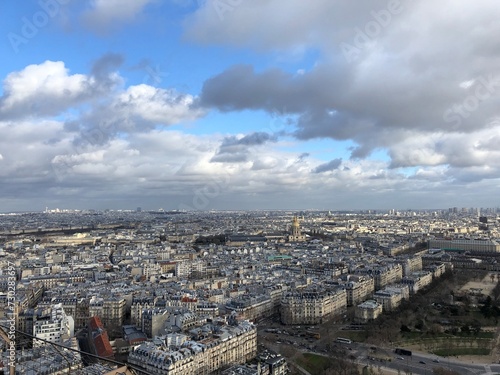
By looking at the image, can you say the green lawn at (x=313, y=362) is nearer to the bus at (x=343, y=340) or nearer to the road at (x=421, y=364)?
the road at (x=421, y=364)

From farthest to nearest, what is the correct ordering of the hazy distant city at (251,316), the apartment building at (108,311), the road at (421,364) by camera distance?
the apartment building at (108,311)
the road at (421,364)
the hazy distant city at (251,316)

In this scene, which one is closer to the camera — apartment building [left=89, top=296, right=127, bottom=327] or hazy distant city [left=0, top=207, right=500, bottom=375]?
hazy distant city [left=0, top=207, right=500, bottom=375]

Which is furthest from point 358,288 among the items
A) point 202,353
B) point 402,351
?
point 202,353

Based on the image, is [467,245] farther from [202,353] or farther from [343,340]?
[202,353]

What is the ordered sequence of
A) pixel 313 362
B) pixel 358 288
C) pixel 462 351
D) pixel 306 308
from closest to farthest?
1. pixel 313 362
2. pixel 462 351
3. pixel 306 308
4. pixel 358 288

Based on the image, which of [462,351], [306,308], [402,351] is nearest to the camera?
[402,351]

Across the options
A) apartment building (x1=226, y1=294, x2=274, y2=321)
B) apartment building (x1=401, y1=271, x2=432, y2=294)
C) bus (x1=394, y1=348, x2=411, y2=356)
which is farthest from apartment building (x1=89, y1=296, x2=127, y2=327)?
apartment building (x1=401, y1=271, x2=432, y2=294)

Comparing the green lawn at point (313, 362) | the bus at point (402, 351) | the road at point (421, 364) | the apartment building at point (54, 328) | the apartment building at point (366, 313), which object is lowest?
the road at point (421, 364)


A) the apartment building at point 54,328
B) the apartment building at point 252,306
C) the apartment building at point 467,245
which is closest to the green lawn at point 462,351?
the apartment building at point 252,306

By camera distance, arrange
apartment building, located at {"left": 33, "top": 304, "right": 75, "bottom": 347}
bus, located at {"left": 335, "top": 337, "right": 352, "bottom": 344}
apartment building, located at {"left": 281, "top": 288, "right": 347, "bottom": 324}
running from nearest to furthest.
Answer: apartment building, located at {"left": 33, "top": 304, "right": 75, "bottom": 347}
bus, located at {"left": 335, "top": 337, "right": 352, "bottom": 344}
apartment building, located at {"left": 281, "top": 288, "right": 347, "bottom": 324}

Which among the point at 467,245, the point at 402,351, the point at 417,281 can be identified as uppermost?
the point at 467,245

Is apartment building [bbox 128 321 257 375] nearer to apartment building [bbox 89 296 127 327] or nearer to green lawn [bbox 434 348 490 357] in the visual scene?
green lawn [bbox 434 348 490 357]
